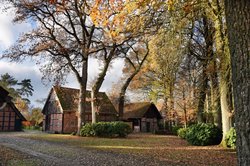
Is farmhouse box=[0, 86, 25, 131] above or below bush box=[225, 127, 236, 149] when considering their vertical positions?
above

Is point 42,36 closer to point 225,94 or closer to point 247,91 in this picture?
point 225,94

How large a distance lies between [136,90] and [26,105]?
111 feet

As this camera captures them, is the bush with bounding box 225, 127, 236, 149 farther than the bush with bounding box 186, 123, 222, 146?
No

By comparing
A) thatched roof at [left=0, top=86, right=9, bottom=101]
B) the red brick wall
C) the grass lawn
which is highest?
thatched roof at [left=0, top=86, right=9, bottom=101]

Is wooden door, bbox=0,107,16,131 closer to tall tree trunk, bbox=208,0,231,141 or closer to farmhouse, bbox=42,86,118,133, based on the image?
farmhouse, bbox=42,86,118,133

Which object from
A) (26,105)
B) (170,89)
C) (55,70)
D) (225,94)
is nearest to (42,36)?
(55,70)

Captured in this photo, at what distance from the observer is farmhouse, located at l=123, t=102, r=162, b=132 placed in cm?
4686

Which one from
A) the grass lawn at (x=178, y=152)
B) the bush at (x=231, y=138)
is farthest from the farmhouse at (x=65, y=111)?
the bush at (x=231, y=138)

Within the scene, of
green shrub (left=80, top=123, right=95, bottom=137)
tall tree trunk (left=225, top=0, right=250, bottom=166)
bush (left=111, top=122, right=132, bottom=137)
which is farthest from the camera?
green shrub (left=80, top=123, right=95, bottom=137)

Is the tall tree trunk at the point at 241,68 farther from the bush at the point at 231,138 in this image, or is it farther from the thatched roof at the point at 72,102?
the thatched roof at the point at 72,102

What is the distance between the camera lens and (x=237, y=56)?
11.3ft

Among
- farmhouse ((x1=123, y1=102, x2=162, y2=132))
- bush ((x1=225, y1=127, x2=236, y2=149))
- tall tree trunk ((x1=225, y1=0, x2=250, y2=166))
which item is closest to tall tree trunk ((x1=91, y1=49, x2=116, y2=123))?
bush ((x1=225, y1=127, x2=236, y2=149))

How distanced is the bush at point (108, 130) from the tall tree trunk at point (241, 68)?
79.6 feet

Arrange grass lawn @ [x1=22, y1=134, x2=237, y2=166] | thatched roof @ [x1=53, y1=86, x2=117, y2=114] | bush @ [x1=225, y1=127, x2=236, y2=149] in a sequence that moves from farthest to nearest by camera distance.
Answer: thatched roof @ [x1=53, y1=86, x2=117, y2=114]
bush @ [x1=225, y1=127, x2=236, y2=149]
grass lawn @ [x1=22, y1=134, x2=237, y2=166]
